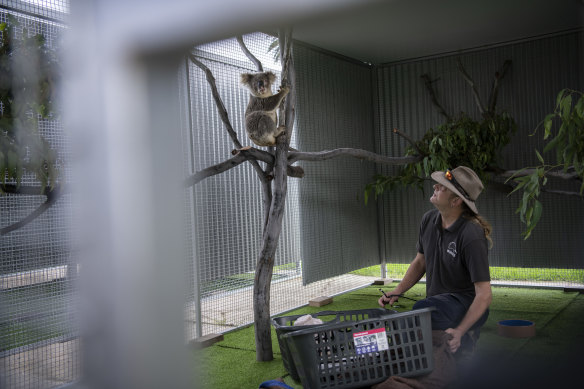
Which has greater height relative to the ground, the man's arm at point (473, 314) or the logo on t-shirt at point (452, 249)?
the logo on t-shirt at point (452, 249)

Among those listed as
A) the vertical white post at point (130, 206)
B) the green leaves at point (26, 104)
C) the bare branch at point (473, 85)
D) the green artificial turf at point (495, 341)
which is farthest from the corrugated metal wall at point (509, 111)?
the vertical white post at point (130, 206)

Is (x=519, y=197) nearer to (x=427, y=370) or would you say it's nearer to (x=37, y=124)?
(x=427, y=370)

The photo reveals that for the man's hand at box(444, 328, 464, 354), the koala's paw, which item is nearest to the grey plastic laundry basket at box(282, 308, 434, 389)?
the man's hand at box(444, 328, 464, 354)

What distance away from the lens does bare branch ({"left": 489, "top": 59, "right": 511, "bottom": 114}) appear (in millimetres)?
4961

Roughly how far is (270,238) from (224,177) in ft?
2.99

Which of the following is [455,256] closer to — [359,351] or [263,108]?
[359,351]

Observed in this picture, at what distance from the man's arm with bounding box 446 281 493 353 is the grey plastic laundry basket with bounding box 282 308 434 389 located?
20 centimetres

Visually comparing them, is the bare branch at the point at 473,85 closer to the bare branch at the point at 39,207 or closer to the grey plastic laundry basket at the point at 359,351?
the grey plastic laundry basket at the point at 359,351

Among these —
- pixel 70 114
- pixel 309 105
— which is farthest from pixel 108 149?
pixel 309 105

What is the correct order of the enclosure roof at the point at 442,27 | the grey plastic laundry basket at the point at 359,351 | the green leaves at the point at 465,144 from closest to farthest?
the grey plastic laundry basket at the point at 359,351, the enclosure roof at the point at 442,27, the green leaves at the point at 465,144

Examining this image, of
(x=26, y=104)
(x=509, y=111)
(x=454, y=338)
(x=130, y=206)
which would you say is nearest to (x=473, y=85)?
(x=509, y=111)

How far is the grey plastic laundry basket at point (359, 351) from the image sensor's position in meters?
2.11

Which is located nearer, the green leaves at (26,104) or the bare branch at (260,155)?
the green leaves at (26,104)

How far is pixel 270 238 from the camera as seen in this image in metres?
3.10
